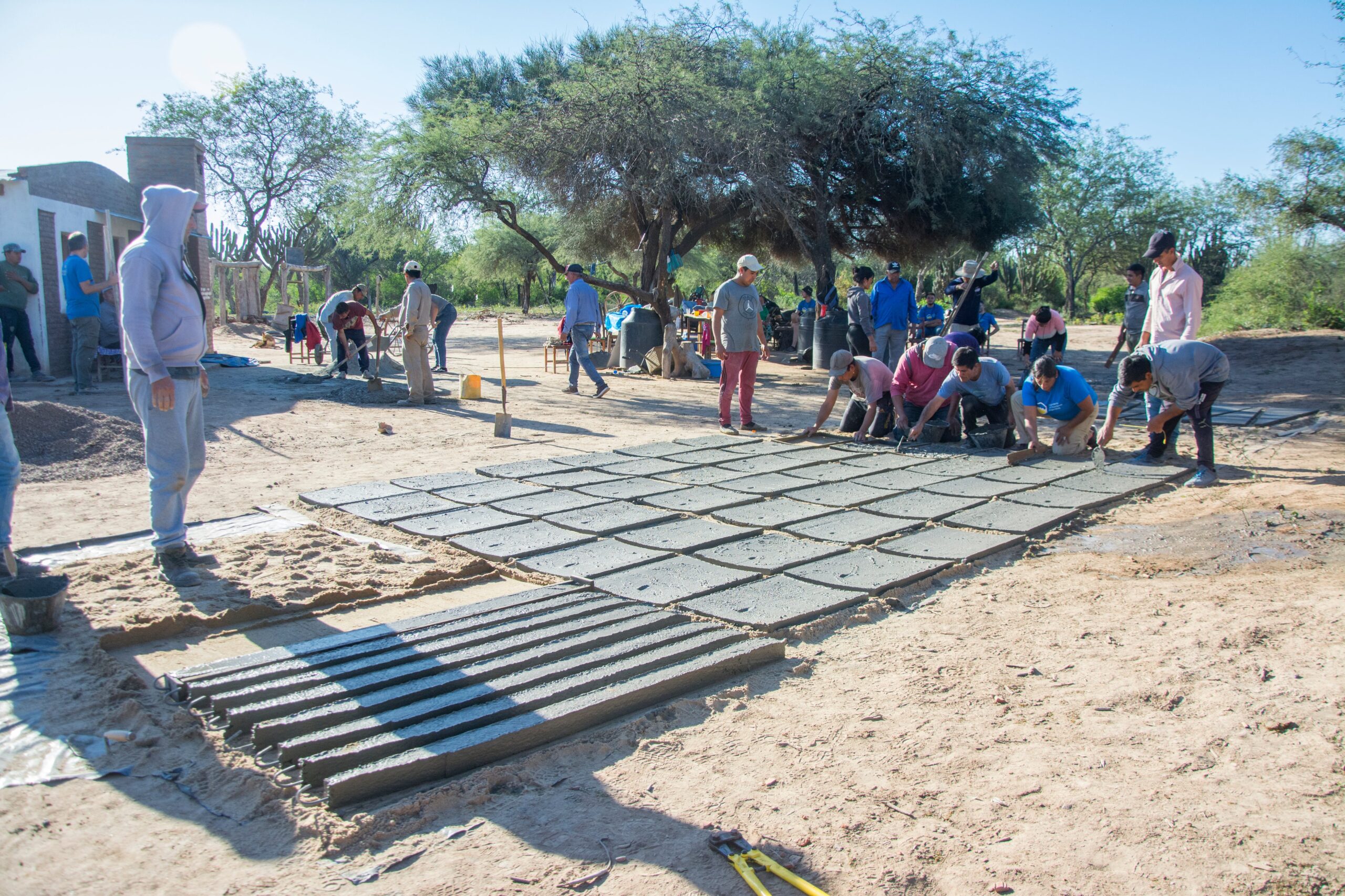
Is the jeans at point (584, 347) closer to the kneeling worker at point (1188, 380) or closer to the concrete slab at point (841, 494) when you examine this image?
the concrete slab at point (841, 494)

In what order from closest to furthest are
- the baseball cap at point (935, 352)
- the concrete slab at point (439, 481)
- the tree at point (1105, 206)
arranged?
the concrete slab at point (439, 481) < the baseball cap at point (935, 352) < the tree at point (1105, 206)

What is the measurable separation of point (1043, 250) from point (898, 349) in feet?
78.8

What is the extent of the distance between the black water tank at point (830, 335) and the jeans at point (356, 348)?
6.99 meters

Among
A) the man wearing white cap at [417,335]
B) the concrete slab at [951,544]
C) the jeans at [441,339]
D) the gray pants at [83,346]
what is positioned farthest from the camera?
the jeans at [441,339]

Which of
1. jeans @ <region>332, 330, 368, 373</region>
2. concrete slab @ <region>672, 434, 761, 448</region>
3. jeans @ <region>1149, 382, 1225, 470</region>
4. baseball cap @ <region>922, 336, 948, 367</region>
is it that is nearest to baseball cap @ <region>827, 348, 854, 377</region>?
baseball cap @ <region>922, 336, 948, 367</region>

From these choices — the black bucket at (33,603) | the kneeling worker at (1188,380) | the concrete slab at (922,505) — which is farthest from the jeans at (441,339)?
the black bucket at (33,603)

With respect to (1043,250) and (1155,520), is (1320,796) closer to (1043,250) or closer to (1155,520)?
(1155,520)

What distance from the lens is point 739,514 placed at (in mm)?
5289

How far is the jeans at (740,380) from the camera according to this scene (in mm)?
8070

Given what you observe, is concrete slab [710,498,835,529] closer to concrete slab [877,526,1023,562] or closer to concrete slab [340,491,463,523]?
concrete slab [877,526,1023,562]

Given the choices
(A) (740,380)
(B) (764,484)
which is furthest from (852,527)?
(A) (740,380)

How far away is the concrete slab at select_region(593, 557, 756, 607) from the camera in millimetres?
3920

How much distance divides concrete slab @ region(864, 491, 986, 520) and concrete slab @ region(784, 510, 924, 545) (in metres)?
0.08

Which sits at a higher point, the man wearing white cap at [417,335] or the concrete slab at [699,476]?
the man wearing white cap at [417,335]
